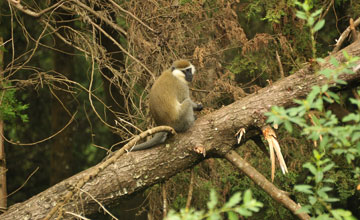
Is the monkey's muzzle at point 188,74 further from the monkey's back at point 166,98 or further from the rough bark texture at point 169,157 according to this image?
the rough bark texture at point 169,157

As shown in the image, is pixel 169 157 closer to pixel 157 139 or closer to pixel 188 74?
pixel 157 139

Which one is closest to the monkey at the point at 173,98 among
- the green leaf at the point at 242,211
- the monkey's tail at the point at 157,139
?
the monkey's tail at the point at 157,139

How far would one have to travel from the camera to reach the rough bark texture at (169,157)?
175 inches

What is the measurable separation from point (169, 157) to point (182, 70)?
1.13 metres

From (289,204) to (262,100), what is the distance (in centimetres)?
98

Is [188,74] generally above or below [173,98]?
above

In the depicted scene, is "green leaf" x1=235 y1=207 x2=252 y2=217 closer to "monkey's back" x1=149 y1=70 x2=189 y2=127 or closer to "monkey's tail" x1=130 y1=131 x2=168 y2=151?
"monkey's tail" x1=130 y1=131 x2=168 y2=151

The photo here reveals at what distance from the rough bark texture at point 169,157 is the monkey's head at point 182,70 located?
0.82 metres

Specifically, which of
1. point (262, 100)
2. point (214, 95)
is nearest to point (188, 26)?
point (214, 95)

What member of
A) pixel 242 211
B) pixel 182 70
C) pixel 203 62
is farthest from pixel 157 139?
pixel 242 211

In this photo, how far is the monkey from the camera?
16.3 feet

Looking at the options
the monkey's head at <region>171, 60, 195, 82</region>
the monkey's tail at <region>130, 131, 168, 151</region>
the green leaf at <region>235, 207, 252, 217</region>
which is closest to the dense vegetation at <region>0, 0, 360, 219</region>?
the monkey's tail at <region>130, 131, 168, 151</region>


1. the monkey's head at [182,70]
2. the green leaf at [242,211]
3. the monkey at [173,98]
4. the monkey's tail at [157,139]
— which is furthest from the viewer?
the monkey's head at [182,70]

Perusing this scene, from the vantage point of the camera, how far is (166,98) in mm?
5145
